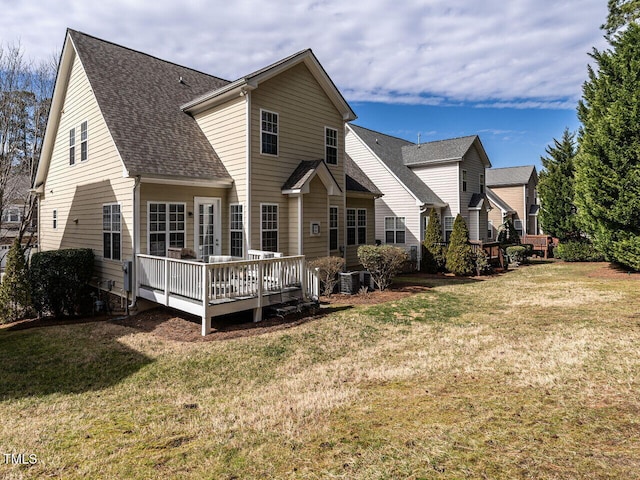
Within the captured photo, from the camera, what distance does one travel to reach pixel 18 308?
1131cm

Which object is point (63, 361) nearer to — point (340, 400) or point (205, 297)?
point (205, 297)

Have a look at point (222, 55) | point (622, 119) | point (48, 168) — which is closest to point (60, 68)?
point (48, 168)

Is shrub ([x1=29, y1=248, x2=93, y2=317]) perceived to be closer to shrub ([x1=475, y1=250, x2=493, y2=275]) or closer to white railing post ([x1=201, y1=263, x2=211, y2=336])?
white railing post ([x1=201, y1=263, x2=211, y2=336])

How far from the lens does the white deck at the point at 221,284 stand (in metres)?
8.16

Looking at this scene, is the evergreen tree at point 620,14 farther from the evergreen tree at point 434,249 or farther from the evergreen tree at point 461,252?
the evergreen tree at point 434,249

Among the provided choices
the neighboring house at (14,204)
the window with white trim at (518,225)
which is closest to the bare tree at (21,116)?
the neighboring house at (14,204)

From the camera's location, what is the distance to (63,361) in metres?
6.85

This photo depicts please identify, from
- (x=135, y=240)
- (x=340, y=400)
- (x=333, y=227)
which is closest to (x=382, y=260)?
(x=333, y=227)

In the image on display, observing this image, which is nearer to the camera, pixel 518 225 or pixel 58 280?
pixel 58 280

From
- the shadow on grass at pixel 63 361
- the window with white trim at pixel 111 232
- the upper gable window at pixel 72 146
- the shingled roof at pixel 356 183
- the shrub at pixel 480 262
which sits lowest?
the shadow on grass at pixel 63 361

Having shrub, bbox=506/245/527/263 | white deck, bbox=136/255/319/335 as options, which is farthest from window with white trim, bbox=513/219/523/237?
white deck, bbox=136/255/319/335

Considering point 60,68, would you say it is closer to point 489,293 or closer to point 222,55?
point 222,55

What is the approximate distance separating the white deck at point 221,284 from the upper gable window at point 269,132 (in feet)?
13.3

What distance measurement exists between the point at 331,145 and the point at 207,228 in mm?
5663
